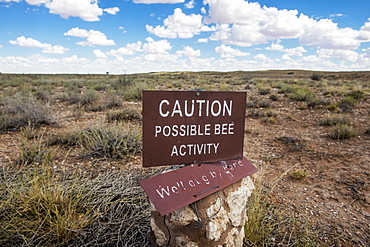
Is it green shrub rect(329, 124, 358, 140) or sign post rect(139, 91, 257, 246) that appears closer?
sign post rect(139, 91, 257, 246)

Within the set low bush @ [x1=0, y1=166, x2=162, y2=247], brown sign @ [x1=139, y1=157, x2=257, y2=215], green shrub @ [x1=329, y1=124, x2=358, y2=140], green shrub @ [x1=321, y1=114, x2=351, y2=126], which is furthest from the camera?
green shrub @ [x1=321, y1=114, x2=351, y2=126]

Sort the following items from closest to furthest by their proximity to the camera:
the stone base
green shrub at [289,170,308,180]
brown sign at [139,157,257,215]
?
brown sign at [139,157,257,215], the stone base, green shrub at [289,170,308,180]

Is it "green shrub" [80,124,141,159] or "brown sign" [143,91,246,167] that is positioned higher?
"brown sign" [143,91,246,167]

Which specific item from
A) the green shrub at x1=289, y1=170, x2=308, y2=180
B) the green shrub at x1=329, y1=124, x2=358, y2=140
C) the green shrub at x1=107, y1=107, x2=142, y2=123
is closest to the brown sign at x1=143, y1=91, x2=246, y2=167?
the green shrub at x1=289, y1=170, x2=308, y2=180

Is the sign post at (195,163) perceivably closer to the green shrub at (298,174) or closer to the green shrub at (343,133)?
the green shrub at (298,174)

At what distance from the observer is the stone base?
1.80 m

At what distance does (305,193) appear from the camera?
348 cm

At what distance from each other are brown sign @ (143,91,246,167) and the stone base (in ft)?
1.03

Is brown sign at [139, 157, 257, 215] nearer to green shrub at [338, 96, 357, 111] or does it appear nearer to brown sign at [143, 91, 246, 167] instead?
brown sign at [143, 91, 246, 167]

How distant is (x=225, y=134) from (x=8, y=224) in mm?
2163

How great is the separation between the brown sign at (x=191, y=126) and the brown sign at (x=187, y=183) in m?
0.08

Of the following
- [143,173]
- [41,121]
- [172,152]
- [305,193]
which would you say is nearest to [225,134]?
[172,152]

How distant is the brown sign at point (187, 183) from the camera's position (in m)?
1.69

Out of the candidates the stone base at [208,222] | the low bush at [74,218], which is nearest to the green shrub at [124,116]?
the low bush at [74,218]
